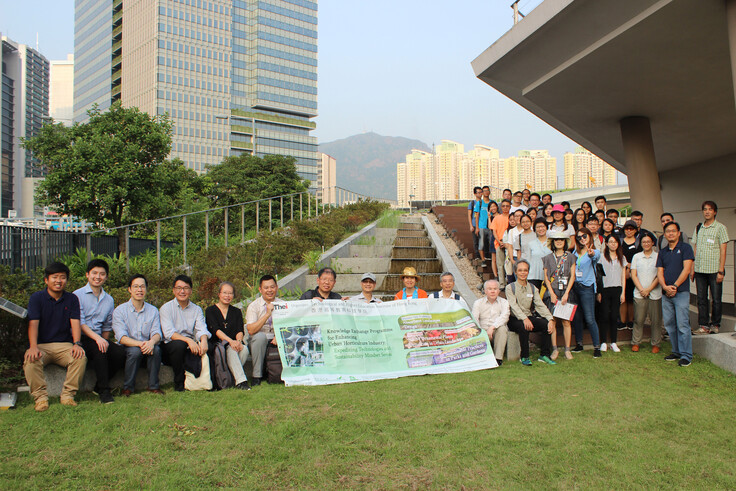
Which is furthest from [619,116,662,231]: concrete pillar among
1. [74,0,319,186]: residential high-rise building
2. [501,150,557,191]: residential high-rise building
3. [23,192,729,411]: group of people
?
[74,0,319,186]: residential high-rise building

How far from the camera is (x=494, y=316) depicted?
6.63 m

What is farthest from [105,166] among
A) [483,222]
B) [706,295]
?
[706,295]

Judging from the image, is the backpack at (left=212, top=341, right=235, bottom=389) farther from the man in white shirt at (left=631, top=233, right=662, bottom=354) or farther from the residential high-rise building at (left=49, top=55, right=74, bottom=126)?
the residential high-rise building at (left=49, top=55, right=74, bottom=126)

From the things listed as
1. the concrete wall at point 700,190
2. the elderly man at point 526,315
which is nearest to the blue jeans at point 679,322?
the elderly man at point 526,315

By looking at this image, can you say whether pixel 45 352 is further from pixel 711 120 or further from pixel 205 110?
pixel 205 110

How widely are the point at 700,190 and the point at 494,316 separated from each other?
15.3 m

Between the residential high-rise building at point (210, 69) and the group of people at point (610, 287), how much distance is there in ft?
277

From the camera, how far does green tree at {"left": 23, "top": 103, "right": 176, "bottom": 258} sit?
1934 centimetres

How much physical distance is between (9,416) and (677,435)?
18.8ft

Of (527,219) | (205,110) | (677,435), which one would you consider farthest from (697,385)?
(205,110)

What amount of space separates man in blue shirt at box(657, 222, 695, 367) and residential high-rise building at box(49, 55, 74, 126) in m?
215

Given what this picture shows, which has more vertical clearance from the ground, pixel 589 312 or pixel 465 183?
pixel 465 183

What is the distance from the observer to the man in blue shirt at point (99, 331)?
4.98m

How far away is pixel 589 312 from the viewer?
6.84 m
